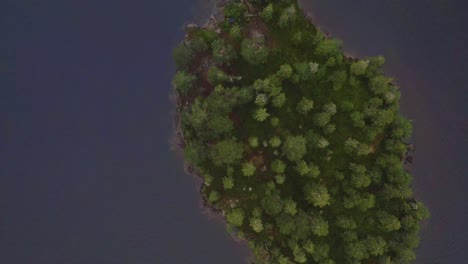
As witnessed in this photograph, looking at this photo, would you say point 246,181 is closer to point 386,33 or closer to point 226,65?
point 226,65

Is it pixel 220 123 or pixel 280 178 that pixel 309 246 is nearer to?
pixel 280 178

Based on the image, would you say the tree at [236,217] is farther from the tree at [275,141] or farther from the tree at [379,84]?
the tree at [379,84]

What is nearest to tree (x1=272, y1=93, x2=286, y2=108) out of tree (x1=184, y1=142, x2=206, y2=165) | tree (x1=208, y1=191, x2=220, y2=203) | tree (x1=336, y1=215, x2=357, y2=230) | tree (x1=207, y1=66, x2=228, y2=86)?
tree (x1=207, y1=66, x2=228, y2=86)

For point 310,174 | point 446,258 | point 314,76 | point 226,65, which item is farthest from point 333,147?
point 446,258

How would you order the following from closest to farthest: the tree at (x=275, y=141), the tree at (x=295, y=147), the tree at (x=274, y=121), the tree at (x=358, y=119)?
the tree at (x=295, y=147) < the tree at (x=358, y=119) < the tree at (x=275, y=141) < the tree at (x=274, y=121)

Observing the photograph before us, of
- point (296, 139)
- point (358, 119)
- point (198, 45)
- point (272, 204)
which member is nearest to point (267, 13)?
point (198, 45)

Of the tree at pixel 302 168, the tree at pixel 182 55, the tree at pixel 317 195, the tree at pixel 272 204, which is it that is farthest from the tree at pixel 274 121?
the tree at pixel 182 55
